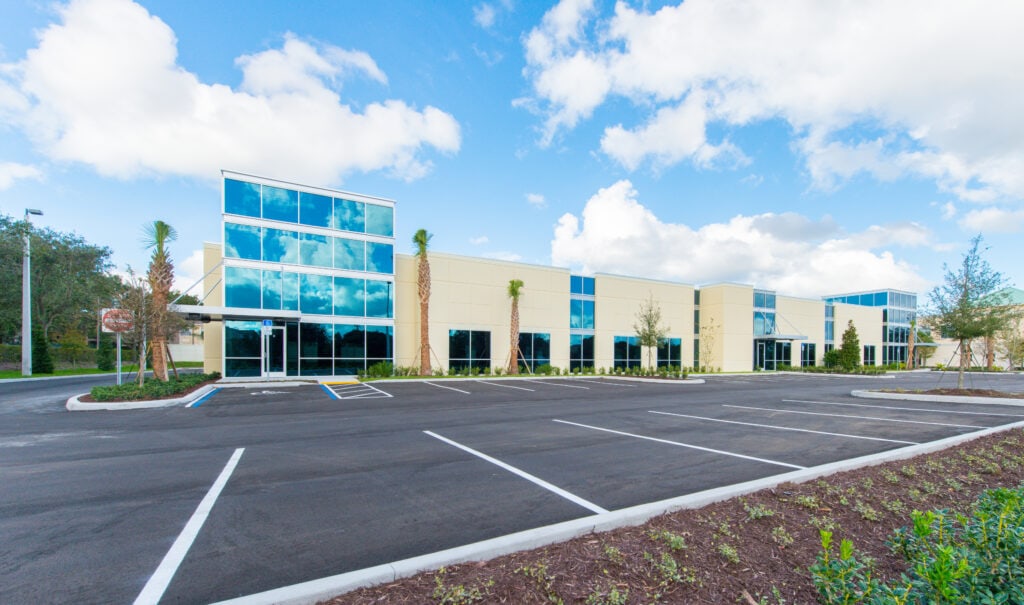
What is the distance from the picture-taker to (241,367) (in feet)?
66.7

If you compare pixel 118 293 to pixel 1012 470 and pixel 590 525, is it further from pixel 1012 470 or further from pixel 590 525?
pixel 1012 470

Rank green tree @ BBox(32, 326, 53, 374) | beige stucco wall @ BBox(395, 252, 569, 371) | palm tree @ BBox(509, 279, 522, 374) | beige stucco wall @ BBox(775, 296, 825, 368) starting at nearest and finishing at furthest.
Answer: beige stucco wall @ BBox(395, 252, 569, 371) < palm tree @ BBox(509, 279, 522, 374) < green tree @ BBox(32, 326, 53, 374) < beige stucco wall @ BBox(775, 296, 825, 368)

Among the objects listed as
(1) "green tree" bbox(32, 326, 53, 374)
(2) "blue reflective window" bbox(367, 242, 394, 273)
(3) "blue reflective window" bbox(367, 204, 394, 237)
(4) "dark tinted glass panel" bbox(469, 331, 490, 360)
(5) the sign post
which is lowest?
(1) "green tree" bbox(32, 326, 53, 374)

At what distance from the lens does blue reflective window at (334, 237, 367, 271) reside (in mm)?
22578

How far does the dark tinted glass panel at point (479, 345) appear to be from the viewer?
25562mm

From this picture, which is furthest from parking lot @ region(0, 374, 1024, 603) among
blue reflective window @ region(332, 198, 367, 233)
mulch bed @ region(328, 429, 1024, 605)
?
blue reflective window @ region(332, 198, 367, 233)

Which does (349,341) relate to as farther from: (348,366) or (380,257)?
(380,257)

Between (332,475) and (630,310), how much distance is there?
27656mm

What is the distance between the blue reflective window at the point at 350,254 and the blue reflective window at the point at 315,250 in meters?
0.34

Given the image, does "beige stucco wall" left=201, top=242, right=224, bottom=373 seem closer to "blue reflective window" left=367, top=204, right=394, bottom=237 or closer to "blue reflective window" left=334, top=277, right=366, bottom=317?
"blue reflective window" left=334, top=277, right=366, bottom=317

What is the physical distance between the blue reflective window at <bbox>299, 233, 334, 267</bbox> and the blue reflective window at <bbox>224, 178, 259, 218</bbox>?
2.37 meters

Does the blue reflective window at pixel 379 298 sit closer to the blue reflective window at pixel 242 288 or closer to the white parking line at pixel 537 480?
the blue reflective window at pixel 242 288

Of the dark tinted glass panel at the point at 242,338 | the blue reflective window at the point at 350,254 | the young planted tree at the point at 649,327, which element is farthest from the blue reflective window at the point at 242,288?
the young planted tree at the point at 649,327

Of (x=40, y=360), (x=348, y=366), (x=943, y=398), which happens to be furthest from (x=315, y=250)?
(x=943, y=398)
